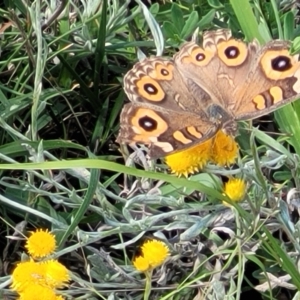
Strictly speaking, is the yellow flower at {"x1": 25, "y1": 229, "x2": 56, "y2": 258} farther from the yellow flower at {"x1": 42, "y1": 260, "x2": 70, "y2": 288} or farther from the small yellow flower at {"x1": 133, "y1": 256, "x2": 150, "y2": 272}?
the small yellow flower at {"x1": 133, "y1": 256, "x2": 150, "y2": 272}

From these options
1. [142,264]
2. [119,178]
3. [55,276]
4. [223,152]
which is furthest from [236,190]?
[119,178]

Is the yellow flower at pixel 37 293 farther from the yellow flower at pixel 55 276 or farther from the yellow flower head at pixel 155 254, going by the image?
the yellow flower head at pixel 155 254

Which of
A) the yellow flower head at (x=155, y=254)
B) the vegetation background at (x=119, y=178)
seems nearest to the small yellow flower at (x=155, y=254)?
the yellow flower head at (x=155, y=254)

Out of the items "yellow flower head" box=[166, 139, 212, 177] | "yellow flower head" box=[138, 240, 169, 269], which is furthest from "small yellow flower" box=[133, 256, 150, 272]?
"yellow flower head" box=[166, 139, 212, 177]

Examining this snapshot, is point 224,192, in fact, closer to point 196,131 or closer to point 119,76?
point 196,131

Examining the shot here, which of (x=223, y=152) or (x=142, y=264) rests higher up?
(x=223, y=152)

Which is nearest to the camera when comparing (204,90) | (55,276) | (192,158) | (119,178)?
(192,158)

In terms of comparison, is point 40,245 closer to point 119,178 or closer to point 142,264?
point 142,264
